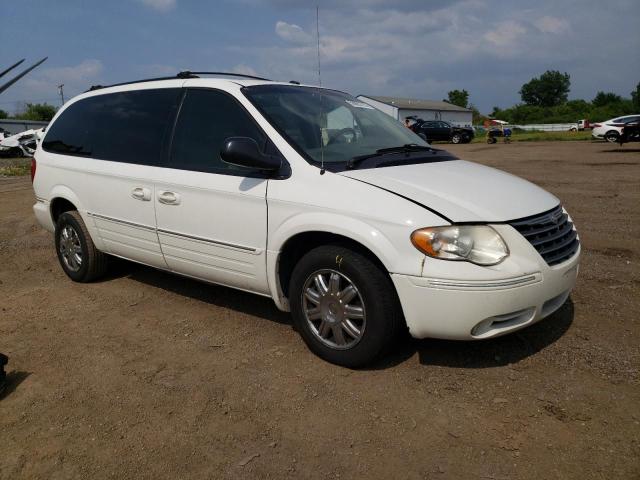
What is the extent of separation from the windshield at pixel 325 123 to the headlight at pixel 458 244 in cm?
89

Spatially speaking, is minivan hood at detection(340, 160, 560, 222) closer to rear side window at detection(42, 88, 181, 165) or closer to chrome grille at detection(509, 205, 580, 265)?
chrome grille at detection(509, 205, 580, 265)

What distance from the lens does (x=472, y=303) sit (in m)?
2.82

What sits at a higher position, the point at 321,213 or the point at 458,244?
the point at 321,213

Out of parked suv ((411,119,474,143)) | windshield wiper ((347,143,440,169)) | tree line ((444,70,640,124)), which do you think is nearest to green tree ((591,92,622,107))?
tree line ((444,70,640,124))

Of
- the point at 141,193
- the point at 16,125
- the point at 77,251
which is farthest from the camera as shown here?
the point at 16,125

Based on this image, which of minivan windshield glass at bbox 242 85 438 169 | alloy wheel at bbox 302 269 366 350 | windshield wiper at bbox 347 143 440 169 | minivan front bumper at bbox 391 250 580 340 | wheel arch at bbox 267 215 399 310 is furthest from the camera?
minivan windshield glass at bbox 242 85 438 169

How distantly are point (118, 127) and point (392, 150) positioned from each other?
94.6 inches

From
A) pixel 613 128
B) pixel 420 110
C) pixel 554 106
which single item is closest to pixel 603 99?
pixel 554 106

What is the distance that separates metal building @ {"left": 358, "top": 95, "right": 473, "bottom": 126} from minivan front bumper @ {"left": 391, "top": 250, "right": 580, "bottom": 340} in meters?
55.7

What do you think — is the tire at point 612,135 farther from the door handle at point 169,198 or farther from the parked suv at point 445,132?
the door handle at point 169,198

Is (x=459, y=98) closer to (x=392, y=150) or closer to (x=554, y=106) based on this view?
(x=554, y=106)

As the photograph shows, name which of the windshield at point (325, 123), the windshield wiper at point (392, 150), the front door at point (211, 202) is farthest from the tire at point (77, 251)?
the windshield wiper at point (392, 150)

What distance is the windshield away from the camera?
11.6ft

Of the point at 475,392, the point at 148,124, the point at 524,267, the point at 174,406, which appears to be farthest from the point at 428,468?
the point at 148,124
